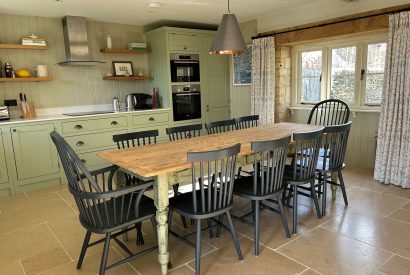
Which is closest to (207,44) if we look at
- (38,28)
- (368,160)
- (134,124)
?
(134,124)

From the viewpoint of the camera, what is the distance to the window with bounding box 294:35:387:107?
4191 millimetres

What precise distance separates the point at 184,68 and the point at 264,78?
1.35m

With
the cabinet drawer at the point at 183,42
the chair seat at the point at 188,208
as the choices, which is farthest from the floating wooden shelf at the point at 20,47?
the chair seat at the point at 188,208

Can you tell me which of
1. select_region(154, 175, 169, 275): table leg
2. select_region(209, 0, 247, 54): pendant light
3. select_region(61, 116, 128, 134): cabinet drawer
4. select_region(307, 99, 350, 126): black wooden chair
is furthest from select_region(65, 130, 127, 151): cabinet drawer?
select_region(307, 99, 350, 126): black wooden chair

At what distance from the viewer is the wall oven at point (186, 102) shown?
5.22 meters

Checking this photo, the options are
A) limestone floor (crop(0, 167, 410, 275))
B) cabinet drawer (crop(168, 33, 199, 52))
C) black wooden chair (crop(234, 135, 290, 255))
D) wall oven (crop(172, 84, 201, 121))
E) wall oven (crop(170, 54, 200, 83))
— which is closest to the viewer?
limestone floor (crop(0, 167, 410, 275))

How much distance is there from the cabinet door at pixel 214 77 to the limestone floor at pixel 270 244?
2.65m

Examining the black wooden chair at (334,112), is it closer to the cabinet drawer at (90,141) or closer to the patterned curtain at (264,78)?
the patterned curtain at (264,78)

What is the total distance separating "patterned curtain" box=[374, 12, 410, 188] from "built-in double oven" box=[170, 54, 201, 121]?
2.90 m

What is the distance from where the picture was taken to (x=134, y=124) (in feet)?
15.8

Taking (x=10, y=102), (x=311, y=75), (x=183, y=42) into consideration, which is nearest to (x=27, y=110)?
(x=10, y=102)

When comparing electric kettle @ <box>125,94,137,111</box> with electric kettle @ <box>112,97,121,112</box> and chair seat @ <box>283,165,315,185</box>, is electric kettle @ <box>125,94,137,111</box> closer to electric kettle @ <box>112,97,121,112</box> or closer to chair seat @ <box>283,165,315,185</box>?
electric kettle @ <box>112,97,121,112</box>

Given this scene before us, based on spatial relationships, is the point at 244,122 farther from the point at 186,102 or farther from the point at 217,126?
the point at 186,102

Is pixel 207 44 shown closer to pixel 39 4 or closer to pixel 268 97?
pixel 268 97
